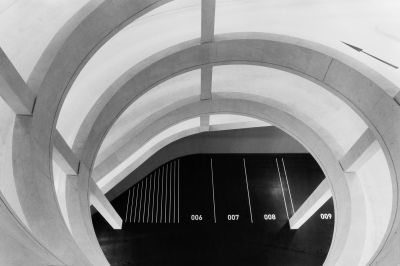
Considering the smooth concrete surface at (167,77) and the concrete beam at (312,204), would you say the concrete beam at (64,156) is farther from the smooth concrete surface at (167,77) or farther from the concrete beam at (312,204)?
the concrete beam at (312,204)

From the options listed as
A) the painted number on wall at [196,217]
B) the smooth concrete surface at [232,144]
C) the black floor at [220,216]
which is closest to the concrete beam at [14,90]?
the black floor at [220,216]

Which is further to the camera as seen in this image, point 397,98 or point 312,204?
point 312,204

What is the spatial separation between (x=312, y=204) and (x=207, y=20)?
7167 mm

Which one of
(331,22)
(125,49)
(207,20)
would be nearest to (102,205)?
(125,49)

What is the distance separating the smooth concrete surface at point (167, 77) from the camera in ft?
14.6

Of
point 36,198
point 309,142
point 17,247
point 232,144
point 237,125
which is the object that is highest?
point 232,144

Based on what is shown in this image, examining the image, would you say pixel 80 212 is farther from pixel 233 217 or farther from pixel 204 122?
pixel 233 217

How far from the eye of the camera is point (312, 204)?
10930 millimetres

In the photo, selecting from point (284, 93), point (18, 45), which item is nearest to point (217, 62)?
point (284, 93)

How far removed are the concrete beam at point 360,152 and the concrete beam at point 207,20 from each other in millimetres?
4139

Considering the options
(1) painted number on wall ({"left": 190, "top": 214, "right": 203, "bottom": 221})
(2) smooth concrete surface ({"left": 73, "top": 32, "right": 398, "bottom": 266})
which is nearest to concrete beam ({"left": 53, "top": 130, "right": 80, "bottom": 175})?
(2) smooth concrete surface ({"left": 73, "top": 32, "right": 398, "bottom": 266})

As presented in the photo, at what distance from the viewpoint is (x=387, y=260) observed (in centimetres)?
475

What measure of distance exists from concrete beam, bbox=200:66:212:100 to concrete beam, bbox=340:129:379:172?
4.01 meters

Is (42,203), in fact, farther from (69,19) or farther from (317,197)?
(317,197)
